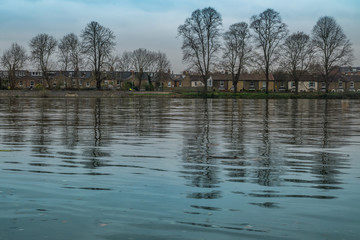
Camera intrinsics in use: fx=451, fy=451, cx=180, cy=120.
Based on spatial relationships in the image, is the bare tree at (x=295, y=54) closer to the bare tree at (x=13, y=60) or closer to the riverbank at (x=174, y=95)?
the riverbank at (x=174, y=95)

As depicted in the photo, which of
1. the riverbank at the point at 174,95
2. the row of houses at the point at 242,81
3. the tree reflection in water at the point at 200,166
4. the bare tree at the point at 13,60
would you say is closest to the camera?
the tree reflection in water at the point at 200,166

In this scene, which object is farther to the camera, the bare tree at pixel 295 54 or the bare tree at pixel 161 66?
the bare tree at pixel 161 66

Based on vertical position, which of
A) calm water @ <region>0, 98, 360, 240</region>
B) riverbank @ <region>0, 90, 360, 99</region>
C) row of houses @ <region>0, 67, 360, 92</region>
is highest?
row of houses @ <region>0, 67, 360, 92</region>

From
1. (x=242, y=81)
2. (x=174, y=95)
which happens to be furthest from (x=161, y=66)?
(x=174, y=95)

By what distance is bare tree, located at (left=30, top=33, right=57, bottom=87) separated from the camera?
3730 inches

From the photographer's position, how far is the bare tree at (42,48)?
9475 cm

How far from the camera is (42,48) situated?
95312mm

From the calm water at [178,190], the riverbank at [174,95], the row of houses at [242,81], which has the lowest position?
the calm water at [178,190]

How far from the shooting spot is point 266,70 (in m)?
82.8

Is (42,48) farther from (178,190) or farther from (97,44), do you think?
(178,190)

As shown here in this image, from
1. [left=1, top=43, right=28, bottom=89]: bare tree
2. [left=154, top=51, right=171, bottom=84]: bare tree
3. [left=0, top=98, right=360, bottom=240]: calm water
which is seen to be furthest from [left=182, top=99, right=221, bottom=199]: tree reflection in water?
[left=154, top=51, right=171, bottom=84]: bare tree

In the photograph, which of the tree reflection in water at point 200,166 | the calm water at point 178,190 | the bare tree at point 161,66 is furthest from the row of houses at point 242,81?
the calm water at point 178,190

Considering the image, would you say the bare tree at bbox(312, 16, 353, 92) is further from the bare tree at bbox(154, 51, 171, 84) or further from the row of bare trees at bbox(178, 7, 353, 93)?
the bare tree at bbox(154, 51, 171, 84)

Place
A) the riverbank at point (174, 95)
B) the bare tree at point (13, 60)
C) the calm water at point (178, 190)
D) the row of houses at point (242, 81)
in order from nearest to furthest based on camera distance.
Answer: the calm water at point (178, 190) < the riverbank at point (174, 95) < the bare tree at point (13, 60) < the row of houses at point (242, 81)
